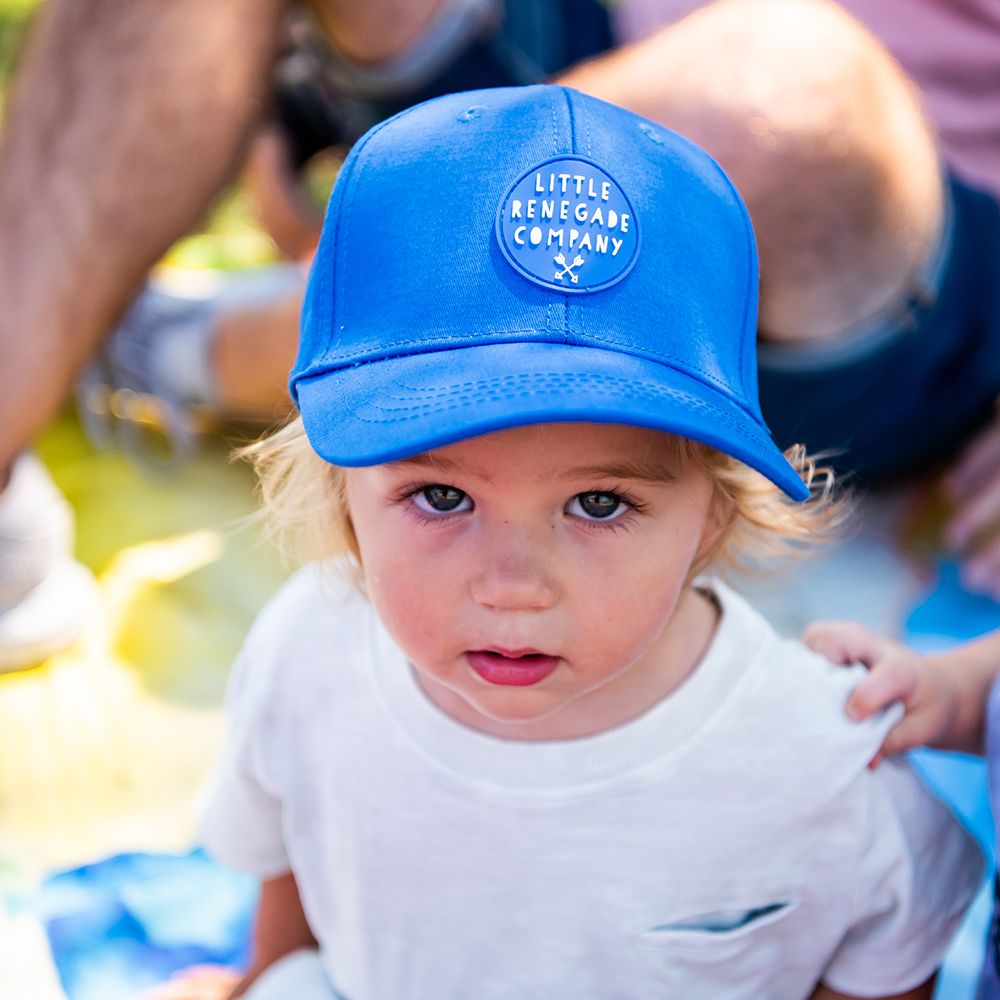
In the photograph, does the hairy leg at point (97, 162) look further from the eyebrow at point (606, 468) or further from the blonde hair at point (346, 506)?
the eyebrow at point (606, 468)

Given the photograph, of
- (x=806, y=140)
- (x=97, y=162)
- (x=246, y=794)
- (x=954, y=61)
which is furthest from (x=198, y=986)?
(x=954, y=61)

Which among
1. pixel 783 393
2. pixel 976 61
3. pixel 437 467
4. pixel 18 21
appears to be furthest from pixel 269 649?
pixel 18 21

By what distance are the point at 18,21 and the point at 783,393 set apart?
2.55 metres

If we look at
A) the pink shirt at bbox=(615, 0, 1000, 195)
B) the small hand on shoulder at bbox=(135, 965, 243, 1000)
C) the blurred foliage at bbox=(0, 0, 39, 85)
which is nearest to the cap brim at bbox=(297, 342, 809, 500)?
the small hand on shoulder at bbox=(135, 965, 243, 1000)

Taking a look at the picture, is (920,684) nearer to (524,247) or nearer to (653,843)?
(653,843)

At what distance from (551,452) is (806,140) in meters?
0.77

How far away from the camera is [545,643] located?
31.0 inches

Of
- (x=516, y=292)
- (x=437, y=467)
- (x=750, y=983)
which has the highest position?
(x=516, y=292)

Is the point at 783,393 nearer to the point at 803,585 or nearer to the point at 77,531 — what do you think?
the point at 803,585

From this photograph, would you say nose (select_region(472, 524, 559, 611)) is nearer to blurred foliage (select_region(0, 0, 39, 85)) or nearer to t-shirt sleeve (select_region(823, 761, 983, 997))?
t-shirt sleeve (select_region(823, 761, 983, 997))

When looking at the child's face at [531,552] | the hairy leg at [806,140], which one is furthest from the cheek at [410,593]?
the hairy leg at [806,140]

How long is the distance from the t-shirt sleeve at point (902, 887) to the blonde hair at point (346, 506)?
0.61 ft

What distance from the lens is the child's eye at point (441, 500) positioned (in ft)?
2.61

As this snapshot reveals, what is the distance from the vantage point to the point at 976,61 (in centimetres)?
181
